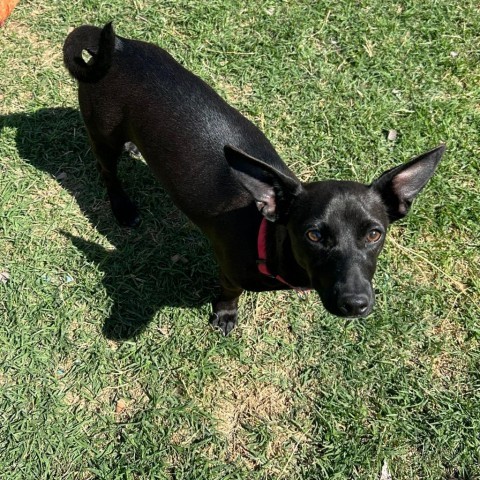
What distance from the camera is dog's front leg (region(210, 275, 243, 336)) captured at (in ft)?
13.0

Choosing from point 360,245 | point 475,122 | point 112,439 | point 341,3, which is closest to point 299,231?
point 360,245

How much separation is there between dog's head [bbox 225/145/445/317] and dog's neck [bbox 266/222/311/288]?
92mm

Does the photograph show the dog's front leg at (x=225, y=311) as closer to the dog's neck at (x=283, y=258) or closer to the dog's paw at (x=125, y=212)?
the dog's neck at (x=283, y=258)

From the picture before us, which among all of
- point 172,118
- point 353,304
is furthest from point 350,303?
point 172,118

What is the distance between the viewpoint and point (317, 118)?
5.09 meters

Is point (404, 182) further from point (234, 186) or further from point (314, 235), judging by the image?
point (234, 186)

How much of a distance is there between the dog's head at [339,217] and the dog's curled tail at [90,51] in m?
1.30

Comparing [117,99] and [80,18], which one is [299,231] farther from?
[80,18]

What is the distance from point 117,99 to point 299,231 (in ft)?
5.47

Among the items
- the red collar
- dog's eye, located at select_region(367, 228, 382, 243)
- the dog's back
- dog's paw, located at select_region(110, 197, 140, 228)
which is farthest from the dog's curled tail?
dog's eye, located at select_region(367, 228, 382, 243)

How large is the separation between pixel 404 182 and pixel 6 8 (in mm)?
4548

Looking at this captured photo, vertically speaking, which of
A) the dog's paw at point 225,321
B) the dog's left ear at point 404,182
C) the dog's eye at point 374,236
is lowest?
the dog's paw at point 225,321

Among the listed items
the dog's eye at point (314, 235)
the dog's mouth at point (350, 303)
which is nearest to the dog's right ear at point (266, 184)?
the dog's eye at point (314, 235)

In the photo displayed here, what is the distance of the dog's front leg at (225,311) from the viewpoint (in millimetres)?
3957
